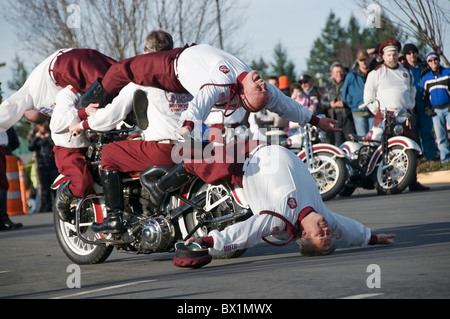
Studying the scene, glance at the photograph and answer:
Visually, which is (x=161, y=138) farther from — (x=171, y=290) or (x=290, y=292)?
(x=290, y=292)

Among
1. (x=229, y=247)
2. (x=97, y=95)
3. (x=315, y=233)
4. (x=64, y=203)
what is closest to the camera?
(x=229, y=247)

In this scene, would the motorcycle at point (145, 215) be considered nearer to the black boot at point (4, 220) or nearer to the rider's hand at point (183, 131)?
the rider's hand at point (183, 131)

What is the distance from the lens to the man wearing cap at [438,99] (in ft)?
50.0

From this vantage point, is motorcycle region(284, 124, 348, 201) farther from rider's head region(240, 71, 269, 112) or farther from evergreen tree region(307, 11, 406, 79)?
evergreen tree region(307, 11, 406, 79)

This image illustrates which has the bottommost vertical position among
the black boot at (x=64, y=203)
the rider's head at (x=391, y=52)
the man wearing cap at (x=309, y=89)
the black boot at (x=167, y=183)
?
the black boot at (x=64, y=203)

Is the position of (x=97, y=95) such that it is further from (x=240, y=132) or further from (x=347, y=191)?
(x=240, y=132)

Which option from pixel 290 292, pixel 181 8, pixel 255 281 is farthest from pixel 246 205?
pixel 181 8

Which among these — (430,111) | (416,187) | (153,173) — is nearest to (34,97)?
(153,173)

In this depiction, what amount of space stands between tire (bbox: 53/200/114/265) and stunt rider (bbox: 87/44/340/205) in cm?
101

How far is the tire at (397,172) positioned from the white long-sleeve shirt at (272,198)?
6255 millimetres

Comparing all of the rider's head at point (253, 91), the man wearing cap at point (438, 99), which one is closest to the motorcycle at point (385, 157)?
the man wearing cap at point (438, 99)

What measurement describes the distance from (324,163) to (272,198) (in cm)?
670

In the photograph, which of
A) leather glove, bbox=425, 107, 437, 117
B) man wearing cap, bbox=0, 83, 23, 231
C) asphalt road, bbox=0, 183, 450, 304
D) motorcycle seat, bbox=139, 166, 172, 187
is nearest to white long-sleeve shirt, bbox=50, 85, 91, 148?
motorcycle seat, bbox=139, 166, 172, 187

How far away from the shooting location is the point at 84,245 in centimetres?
770
